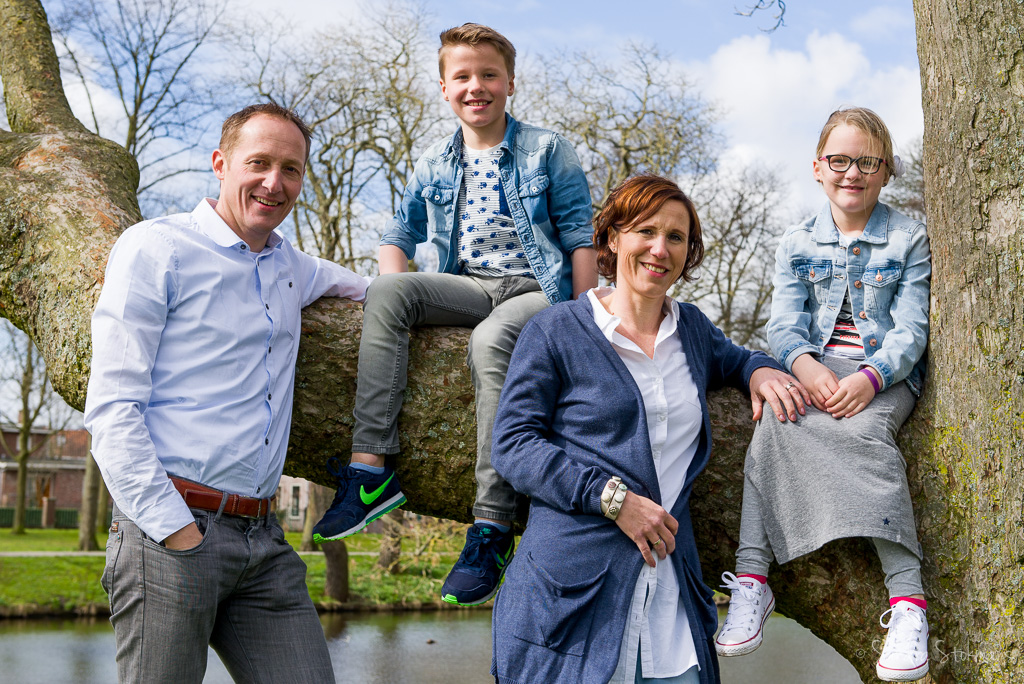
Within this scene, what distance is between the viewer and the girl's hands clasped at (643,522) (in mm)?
2207

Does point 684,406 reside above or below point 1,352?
above

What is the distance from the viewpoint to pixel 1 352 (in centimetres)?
2180

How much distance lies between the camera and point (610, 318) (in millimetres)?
2455

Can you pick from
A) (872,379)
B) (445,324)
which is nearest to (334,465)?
(445,324)

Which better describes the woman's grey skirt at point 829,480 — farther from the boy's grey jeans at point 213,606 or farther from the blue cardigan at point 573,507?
the boy's grey jeans at point 213,606

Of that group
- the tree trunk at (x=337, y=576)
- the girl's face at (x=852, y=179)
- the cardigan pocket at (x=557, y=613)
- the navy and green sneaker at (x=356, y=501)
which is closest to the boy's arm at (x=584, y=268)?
the girl's face at (x=852, y=179)

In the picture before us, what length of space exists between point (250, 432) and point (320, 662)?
28.3 inches

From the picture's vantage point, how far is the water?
960 centimetres

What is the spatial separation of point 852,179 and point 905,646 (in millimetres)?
1470

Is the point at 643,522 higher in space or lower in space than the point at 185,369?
lower

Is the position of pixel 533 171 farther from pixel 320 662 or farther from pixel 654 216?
pixel 320 662

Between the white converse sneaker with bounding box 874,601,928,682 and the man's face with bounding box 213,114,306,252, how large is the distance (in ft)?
6.96

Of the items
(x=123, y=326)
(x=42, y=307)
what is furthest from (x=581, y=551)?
(x=42, y=307)

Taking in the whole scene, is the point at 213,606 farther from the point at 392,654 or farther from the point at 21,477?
the point at 21,477
